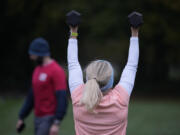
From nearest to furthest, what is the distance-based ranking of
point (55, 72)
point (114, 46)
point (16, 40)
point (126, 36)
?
point (55, 72) → point (126, 36) → point (16, 40) → point (114, 46)

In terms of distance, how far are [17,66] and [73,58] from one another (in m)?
26.1

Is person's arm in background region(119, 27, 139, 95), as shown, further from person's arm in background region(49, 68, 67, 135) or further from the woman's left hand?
the woman's left hand

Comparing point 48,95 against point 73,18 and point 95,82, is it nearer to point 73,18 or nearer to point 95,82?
point 73,18

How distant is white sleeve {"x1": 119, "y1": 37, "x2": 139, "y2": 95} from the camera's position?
3.04 metres

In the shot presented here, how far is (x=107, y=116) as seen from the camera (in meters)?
2.97

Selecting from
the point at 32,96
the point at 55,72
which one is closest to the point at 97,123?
the point at 55,72

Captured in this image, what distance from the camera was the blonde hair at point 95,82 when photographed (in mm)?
2764

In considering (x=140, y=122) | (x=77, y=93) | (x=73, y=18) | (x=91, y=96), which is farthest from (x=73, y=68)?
(x=140, y=122)

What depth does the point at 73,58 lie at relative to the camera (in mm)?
3266

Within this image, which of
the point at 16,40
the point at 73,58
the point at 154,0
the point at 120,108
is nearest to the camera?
the point at 120,108

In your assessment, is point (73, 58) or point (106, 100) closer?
point (106, 100)

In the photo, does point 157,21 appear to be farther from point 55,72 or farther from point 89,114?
point 89,114

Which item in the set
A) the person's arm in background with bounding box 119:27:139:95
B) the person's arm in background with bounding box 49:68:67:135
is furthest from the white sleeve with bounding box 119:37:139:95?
the person's arm in background with bounding box 49:68:67:135

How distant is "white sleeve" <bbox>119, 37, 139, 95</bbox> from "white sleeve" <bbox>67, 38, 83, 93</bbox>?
12.2 inches
